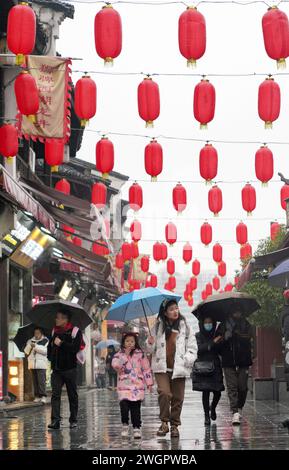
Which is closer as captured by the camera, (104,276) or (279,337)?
(279,337)

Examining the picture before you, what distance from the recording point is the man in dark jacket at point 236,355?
17.4 meters

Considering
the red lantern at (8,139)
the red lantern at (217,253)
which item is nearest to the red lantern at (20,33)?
the red lantern at (8,139)

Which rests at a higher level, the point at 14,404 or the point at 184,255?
the point at 184,255

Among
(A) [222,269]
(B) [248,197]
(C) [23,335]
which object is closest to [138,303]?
(C) [23,335]

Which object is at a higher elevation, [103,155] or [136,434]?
[103,155]

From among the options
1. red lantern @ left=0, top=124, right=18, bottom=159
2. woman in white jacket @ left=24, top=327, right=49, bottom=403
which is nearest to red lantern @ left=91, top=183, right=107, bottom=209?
woman in white jacket @ left=24, top=327, right=49, bottom=403

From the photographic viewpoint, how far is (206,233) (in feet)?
116

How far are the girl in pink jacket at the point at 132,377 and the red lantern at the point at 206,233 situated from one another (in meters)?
20.0

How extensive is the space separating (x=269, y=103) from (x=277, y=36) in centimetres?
315

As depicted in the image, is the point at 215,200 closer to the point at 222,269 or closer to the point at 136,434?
the point at 222,269
